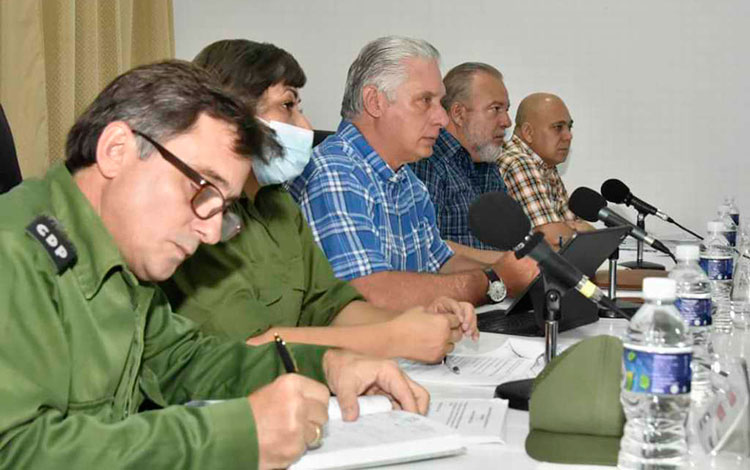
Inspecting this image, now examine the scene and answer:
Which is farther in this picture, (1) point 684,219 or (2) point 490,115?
Answer: (1) point 684,219

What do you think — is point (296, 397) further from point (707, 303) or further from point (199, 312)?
point (707, 303)

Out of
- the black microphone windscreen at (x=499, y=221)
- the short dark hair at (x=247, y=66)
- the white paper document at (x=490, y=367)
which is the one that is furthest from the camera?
the short dark hair at (x=247, y=66)

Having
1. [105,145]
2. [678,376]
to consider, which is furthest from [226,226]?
[678,376]

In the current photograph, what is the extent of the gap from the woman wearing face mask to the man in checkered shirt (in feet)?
6.74

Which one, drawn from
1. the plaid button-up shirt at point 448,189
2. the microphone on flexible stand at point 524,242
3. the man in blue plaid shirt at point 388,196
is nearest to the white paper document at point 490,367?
the microphone on flexible stand at point 524,242

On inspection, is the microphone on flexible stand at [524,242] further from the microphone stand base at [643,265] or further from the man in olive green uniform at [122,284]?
the microphone stand base at [643,265]

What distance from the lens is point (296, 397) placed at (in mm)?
1146

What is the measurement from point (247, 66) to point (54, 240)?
2.89ft

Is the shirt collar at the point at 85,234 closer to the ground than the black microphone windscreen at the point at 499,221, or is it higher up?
higher up

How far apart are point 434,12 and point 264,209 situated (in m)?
3.05

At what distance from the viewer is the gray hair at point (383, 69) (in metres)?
2.77

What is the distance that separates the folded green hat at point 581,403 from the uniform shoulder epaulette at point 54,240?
0.62 metres

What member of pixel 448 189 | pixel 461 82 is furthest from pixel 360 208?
pixel 461 82

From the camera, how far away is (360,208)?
2422 mm
